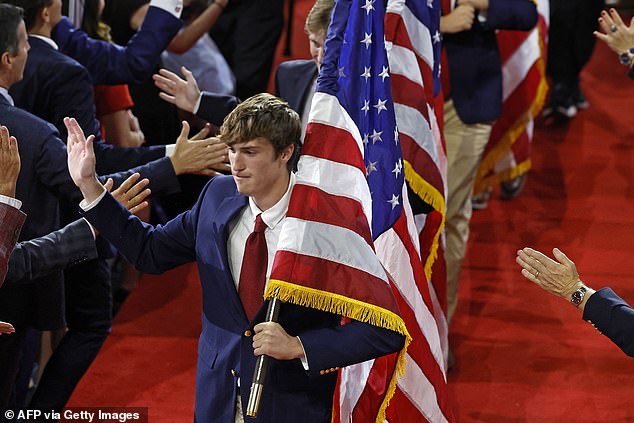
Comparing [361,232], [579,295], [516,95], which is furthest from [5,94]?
[516,95]

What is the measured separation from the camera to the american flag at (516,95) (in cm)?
626

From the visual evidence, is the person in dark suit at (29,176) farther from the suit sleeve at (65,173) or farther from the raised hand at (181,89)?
the raised hand at (181,89)

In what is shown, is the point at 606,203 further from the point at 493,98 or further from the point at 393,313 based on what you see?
the point at 393,313

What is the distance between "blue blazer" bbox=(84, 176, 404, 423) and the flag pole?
0.05m

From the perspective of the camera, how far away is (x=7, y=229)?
11.1 ft

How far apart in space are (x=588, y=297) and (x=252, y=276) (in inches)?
43.1

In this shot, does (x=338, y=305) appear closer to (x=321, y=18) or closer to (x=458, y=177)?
(x=321, y=18)

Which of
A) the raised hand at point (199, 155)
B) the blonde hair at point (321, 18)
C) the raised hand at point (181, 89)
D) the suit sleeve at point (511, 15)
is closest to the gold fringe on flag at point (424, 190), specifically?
the blonde hair at point (321, 18)

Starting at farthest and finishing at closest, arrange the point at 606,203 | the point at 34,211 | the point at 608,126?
the point at 608,126, the point at 606,203, the point at 34,211

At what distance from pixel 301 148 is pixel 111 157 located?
1.31 m

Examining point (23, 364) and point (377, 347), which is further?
point (23, 364)

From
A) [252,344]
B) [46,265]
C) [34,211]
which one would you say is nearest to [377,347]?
[252,344]

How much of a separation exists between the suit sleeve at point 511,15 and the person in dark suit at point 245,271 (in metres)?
2.33

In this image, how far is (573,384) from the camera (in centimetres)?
547
